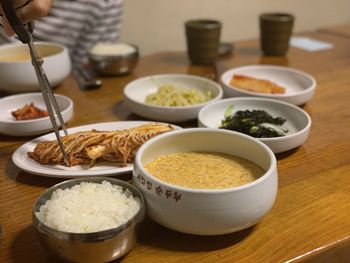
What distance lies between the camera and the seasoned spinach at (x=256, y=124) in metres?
1.28

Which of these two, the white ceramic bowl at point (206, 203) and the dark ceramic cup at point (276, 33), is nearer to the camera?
the white ceramic bowl at point (206, 203)

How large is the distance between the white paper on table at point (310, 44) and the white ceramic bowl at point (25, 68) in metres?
1.25

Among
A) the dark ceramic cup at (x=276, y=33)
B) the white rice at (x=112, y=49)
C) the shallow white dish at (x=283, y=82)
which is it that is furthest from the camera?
the dark ceramic cup at (x=276, y=33)

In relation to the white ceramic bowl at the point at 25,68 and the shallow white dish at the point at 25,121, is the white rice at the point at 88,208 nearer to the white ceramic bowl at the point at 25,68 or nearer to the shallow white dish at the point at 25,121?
the shallow white dish at the point at 25,121

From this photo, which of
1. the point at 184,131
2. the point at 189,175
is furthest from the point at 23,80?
the point at 189,175

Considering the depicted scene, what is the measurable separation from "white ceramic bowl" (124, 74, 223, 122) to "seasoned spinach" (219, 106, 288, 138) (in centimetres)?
12

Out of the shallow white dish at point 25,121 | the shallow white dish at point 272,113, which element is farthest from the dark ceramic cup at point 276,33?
the shallow white dish at point 25,121

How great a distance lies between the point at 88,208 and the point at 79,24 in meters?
1.91

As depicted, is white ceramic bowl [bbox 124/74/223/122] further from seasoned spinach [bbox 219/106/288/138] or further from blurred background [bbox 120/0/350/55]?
blurred background [bbox 120/0/350/55]

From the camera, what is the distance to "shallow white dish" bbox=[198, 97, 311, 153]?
127 centimetres

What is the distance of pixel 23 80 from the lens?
166 cm

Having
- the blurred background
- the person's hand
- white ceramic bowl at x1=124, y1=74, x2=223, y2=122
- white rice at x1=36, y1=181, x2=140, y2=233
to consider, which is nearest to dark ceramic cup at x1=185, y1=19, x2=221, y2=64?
white ceramic bowl at x1=124, y1=74, x2=223, y2=122

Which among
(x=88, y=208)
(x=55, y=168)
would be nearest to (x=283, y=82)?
(x=55, y=168)

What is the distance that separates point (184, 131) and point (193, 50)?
1078mm
